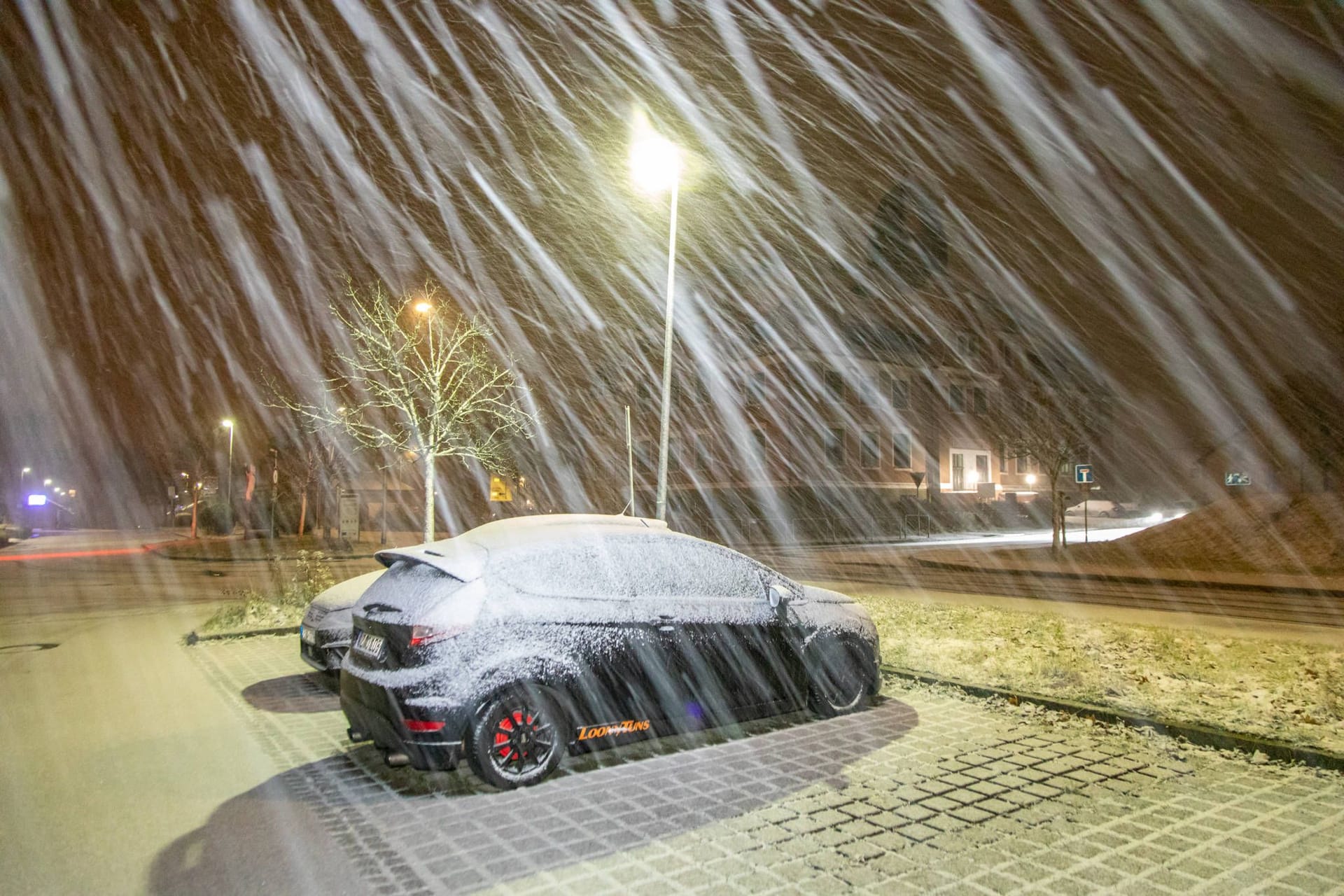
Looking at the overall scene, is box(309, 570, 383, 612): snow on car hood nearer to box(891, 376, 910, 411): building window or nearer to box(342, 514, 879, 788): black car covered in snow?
box(342, 514, 879, 788): black car covered in snow

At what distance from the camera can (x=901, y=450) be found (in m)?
53.1

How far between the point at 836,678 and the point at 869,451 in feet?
147

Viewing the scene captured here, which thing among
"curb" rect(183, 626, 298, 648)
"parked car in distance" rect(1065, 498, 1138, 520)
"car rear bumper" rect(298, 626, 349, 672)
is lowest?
"parked car in distance" rect(1065, 498, 1138, 520)

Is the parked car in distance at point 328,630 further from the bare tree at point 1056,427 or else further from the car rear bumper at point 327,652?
the bare tree at point 1056,427

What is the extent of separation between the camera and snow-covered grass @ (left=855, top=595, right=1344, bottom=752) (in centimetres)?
702

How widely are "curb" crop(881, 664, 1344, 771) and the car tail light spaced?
5.10 meters

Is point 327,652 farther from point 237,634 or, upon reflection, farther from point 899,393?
point 899,393

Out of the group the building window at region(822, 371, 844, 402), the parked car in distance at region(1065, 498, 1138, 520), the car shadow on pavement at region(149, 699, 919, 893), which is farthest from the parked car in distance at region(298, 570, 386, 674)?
the parked car in distance at region(1065, 498, 1138, 520)

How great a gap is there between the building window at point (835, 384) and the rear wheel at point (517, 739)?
150 feet

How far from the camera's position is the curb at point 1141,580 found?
19312 mm

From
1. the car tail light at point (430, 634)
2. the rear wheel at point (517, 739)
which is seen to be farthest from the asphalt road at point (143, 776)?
the car tail light at point (430, 634)

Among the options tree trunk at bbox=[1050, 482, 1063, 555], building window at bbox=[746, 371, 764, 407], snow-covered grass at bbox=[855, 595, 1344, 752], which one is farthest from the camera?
building window at bbox=[746, 371, 764, 407]

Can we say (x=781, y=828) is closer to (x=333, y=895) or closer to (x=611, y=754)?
(x=611, y=754)

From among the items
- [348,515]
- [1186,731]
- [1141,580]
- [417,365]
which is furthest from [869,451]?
[1186,731]
